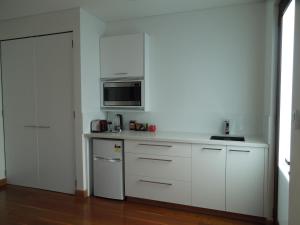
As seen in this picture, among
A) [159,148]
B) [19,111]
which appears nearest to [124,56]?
[159,148]

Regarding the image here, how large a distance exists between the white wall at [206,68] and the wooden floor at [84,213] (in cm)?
113

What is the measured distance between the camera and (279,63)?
2.34m

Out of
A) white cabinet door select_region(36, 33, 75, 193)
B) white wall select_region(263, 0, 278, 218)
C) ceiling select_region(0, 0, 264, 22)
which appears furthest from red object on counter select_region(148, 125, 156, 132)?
ceiling select_region(0, 0, 264, 22)

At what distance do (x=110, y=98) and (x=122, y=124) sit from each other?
0.46m

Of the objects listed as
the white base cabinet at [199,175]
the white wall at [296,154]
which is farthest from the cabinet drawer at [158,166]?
the white wall at [296,154]

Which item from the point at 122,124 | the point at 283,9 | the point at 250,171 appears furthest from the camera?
the point at 122,124

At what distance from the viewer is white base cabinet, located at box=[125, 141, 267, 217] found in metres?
2.52

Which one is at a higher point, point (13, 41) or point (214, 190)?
point (13, 41)

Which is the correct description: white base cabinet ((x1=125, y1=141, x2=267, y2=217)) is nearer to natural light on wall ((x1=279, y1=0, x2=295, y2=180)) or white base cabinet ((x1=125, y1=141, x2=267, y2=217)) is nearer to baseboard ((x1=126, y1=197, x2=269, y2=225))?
baseboard ((x1=126, y1=197, x2=269, y2=225))

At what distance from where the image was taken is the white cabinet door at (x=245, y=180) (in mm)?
2486

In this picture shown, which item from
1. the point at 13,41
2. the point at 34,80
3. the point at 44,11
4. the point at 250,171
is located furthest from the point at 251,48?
the point at 13,41

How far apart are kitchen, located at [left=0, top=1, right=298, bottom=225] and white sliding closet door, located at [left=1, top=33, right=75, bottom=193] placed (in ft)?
0.21

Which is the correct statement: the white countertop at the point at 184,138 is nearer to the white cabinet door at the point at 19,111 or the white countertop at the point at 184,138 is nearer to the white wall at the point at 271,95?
the white wall at the point at 271,95

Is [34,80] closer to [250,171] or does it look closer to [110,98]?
[110,98]
